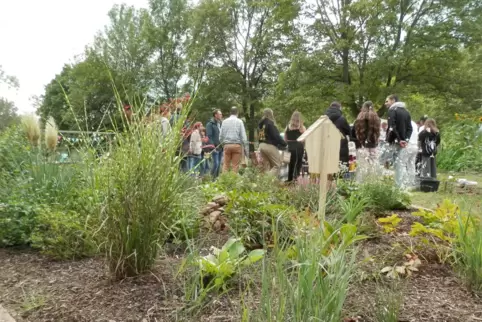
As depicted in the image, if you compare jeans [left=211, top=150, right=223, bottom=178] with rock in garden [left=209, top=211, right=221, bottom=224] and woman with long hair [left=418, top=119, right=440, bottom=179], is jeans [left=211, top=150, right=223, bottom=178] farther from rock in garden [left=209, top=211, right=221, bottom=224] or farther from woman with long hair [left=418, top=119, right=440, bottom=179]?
rock in garden [left=209, top=211, right=221, bottom=224]

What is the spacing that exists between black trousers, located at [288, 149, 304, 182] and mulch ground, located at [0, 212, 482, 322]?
5105 mm

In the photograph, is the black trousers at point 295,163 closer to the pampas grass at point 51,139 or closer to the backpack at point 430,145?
the backpack at point 430,145

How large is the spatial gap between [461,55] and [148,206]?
17826mm

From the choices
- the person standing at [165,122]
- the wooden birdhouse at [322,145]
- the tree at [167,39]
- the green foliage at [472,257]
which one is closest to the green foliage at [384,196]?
the wooden birdhouse at [322,145]

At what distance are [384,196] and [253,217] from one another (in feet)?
7.19

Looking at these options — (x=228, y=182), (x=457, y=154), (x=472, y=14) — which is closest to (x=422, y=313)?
(x=228, y=182)

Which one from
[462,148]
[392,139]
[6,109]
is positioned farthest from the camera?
[6,109]

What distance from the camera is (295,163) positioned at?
820cm

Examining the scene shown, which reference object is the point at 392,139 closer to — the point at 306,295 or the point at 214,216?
the point at 214,216

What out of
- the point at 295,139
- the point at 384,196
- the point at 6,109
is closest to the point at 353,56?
the point at 295,139

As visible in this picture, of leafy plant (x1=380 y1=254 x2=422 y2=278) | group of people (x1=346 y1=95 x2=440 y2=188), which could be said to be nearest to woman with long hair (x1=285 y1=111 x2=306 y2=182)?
group of people (x1=346 y1=95 x2=440 y2=188)

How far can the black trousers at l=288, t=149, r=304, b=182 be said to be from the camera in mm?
8126

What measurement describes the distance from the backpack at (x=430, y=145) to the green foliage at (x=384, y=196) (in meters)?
4.03

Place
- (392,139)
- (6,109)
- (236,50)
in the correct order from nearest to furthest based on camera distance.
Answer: (392,139) < (236,50) < (6,109)
